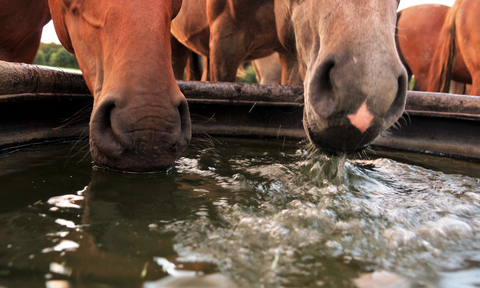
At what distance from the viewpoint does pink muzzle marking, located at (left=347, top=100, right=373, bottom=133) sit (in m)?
1.24

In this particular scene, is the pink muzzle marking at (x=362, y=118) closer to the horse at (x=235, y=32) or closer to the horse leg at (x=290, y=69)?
the horse at (x=235, y=32)

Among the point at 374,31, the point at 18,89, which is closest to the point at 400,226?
the point at 374,31

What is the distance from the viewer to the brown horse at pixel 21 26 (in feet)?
10.4

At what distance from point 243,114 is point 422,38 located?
19.1ft

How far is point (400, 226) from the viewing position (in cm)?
119

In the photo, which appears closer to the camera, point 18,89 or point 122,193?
point 122,193

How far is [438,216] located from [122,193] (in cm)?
120

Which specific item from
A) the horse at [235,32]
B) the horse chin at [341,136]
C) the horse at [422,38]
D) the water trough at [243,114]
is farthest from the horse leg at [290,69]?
the horse at [422,38]

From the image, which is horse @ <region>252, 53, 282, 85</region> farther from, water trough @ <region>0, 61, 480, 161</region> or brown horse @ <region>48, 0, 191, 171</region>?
brown horse @ <region>48, 0, 191, 171</region>

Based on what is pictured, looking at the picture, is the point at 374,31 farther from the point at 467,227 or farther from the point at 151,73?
the point at 151,73

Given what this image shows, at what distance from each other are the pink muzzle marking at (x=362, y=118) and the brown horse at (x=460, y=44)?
455cm

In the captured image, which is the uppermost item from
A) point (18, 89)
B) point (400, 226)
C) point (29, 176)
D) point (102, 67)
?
point (102, 67)

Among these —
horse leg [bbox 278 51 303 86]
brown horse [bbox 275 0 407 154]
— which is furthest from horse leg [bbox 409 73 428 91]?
brown horse [bbox 275 0 407 154]

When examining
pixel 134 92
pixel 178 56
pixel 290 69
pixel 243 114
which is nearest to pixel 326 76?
pixel 134 92
